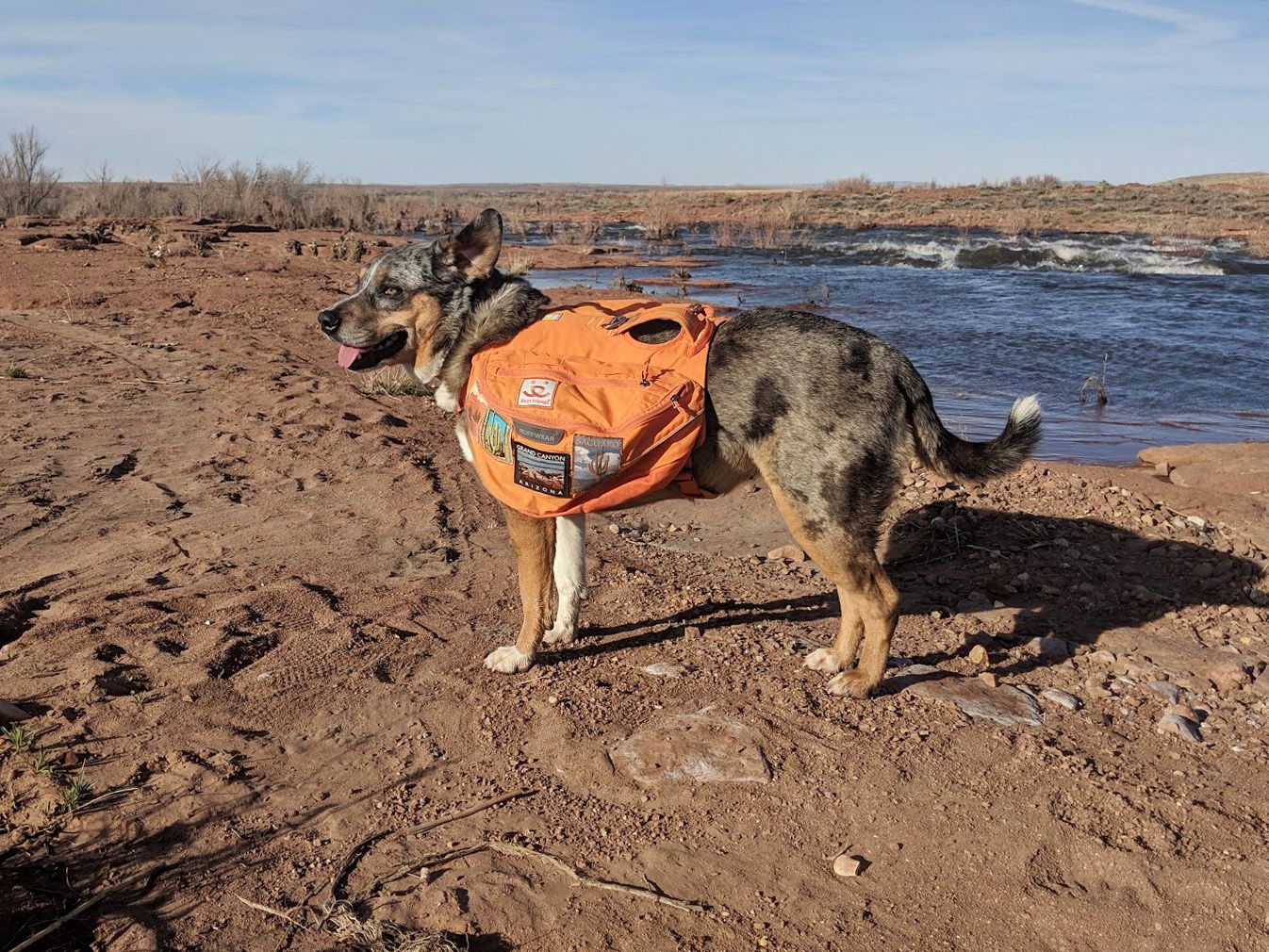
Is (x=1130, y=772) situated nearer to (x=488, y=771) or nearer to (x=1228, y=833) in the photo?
(x=1228, y=833)

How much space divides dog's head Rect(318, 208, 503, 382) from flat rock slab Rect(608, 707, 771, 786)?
7.62 feet

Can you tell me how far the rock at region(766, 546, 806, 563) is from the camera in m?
7.26

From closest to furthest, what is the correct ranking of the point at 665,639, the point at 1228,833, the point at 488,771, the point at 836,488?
1. the point at 1228,833
2. the point at 488,771
3. the point at 836,488
4. the point at 665,639

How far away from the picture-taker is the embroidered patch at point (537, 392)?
16.6 feet

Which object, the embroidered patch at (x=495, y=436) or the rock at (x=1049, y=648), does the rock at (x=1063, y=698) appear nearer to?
the rock at (x=1049, y=648)

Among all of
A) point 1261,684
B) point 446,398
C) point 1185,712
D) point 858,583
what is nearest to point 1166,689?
point 1185,712

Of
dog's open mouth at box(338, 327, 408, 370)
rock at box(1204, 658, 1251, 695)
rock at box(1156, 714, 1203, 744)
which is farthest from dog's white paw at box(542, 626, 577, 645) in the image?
rock at box(1204, 658, 1251, 695)

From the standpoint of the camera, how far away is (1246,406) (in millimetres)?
13617

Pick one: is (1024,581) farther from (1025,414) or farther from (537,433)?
(537,433)

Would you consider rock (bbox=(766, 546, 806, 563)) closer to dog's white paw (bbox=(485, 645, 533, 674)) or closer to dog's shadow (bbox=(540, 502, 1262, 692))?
dog's shadow (bbox=(540, 502, 1262, 692))

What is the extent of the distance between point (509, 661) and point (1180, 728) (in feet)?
11.1

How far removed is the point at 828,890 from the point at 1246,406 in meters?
12.5

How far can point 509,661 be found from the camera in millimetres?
5402

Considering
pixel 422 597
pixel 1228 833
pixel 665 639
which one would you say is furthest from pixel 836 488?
pixel 422 597
